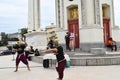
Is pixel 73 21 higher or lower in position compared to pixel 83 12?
lower

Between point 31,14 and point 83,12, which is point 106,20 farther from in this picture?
point 31,14

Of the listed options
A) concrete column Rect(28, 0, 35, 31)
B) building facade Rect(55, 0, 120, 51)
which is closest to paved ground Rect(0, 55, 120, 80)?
building facade Rect(55, 0, 120, 51)

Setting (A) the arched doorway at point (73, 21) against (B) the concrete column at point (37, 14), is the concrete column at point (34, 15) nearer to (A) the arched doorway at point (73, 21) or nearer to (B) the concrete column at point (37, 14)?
(B) the concrete column at point (37, 14)

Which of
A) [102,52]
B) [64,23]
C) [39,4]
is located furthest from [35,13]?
[102,52]

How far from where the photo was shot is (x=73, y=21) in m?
22.8

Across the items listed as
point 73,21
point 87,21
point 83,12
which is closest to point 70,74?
point 87,21

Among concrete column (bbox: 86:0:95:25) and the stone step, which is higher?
concrete column (bbox: 86:0:95:25)

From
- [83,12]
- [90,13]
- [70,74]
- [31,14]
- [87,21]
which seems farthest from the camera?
[31,14]

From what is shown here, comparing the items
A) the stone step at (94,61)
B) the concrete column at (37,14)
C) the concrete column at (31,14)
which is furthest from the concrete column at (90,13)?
the concrete column at (31,14)

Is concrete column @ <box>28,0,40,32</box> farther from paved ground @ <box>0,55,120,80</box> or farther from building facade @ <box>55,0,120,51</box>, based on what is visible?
paved ground @ <box>0,55,120,80</box>

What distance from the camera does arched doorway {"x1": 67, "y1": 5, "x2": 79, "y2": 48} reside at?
22.4 meters

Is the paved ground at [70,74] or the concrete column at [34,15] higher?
the concrete column at [34,15]

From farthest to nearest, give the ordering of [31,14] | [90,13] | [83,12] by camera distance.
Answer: [31,14] < [83,12] < [90,13]

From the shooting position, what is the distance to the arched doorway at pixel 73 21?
73.4ft
